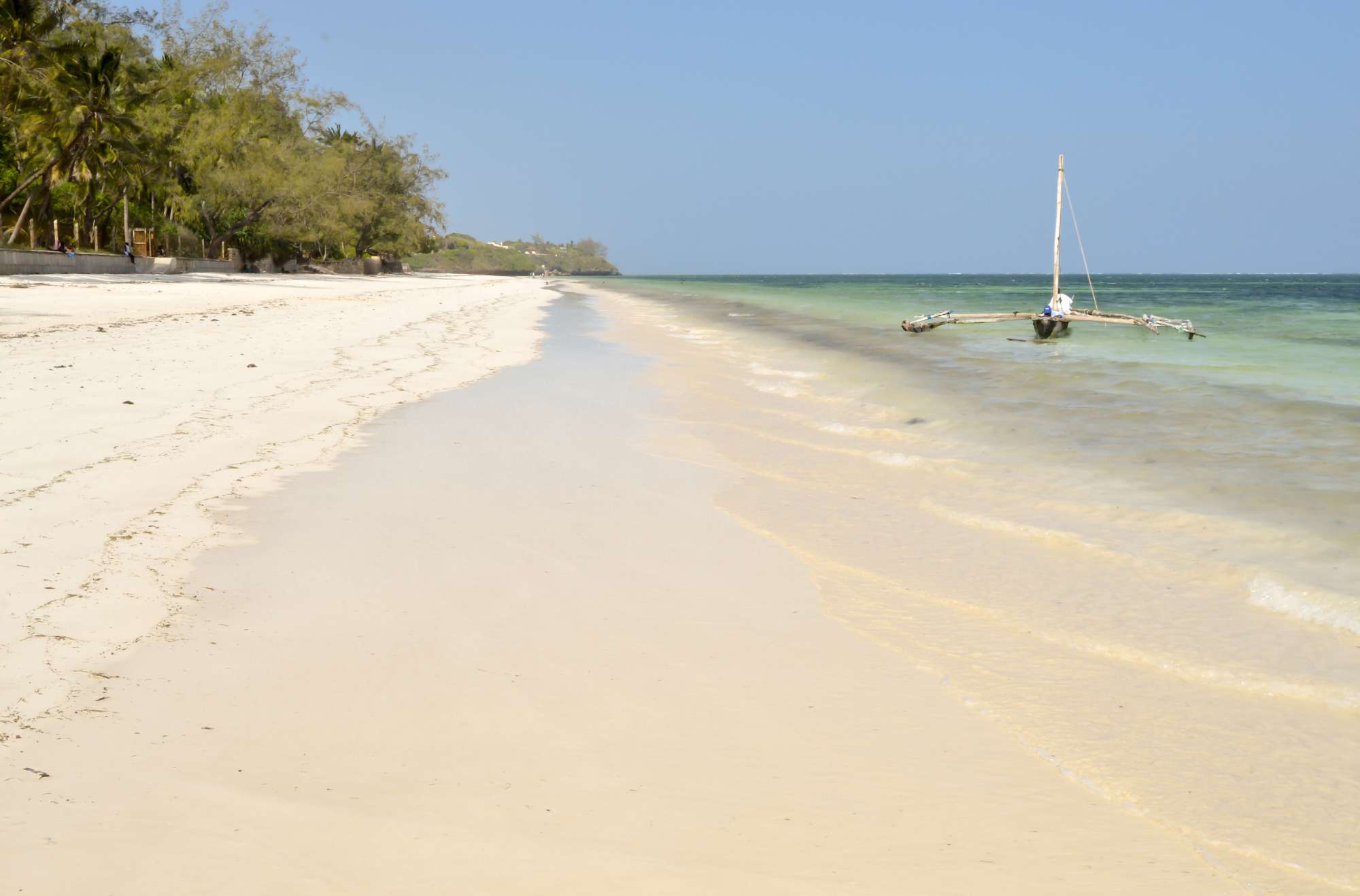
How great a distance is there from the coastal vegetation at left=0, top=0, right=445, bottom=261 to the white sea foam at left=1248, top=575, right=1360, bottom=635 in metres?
39.3

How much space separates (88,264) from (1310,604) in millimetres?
44262

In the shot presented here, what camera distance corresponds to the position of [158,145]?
51.0 meters

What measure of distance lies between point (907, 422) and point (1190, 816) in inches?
A: 321

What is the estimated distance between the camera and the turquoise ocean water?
7.08 metres

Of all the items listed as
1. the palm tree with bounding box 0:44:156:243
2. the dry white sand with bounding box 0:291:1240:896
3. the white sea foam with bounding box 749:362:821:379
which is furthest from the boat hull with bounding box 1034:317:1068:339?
the palm tree with bounding box 0:44:156:243

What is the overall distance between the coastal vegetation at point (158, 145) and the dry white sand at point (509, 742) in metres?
37.3

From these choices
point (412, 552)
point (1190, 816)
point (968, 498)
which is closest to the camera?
point (1190, 816)

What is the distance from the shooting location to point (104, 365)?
37.8 ft

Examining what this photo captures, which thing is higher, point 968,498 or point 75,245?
point 75,245

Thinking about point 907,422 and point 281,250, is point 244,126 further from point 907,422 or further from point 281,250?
point 907,422

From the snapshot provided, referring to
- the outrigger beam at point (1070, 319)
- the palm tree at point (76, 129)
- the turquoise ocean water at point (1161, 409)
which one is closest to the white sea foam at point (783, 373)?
the turquoise ocean water at point (1161, 409)

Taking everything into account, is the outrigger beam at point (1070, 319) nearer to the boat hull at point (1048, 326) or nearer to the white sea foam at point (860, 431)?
the boat hull at point (1048, 326)

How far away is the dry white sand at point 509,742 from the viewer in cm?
252

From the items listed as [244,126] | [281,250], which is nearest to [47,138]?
[244,126]
